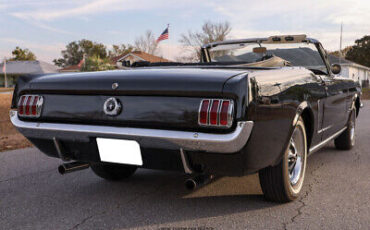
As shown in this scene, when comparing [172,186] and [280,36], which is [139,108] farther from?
[280,36]

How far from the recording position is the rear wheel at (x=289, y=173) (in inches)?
123

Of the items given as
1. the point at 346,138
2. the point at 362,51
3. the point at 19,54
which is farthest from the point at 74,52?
the point at 346,138

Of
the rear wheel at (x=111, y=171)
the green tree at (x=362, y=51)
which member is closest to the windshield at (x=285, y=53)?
the rear wheel at (x=111, y=171)

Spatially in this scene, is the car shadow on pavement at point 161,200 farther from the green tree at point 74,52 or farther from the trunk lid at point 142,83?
the green tree at point 74,52

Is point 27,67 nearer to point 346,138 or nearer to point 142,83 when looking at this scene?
point 346,138

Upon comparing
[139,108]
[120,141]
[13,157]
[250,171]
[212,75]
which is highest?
[212,75]

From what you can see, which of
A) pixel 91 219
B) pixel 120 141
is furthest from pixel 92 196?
pixel 120 141

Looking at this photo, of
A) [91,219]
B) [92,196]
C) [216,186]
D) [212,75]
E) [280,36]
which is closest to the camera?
[212,75]

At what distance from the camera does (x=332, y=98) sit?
4258mm

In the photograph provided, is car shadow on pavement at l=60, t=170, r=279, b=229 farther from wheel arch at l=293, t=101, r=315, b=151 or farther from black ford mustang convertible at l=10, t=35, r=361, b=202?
wheel arch at l=293, t=101, r=315, b=151

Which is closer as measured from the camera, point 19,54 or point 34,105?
point 34,105

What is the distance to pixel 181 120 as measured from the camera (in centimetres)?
263

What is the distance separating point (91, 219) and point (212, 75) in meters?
1.38

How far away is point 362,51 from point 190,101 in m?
67.7
